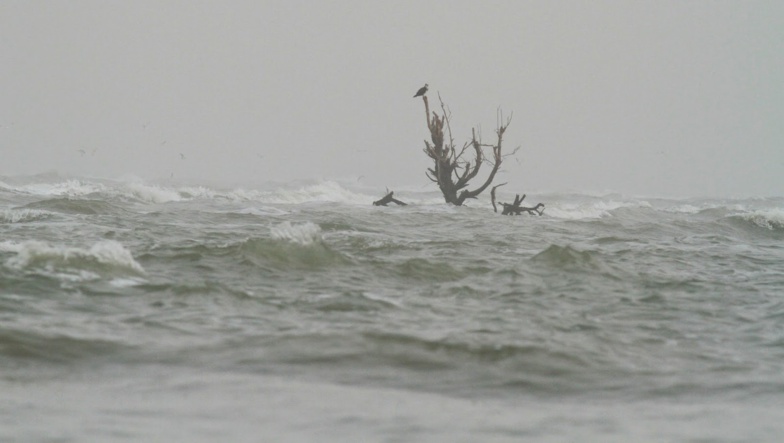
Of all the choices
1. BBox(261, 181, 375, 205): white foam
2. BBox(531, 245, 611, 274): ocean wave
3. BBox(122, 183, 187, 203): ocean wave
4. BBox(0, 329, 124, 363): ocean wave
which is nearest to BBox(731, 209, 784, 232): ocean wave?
BBox(531, 245, 611, 274): ocean wave

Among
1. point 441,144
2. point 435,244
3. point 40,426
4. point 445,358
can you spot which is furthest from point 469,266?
point 441,144

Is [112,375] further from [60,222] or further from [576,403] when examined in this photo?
[60,222]

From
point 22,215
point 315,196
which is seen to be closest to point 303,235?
Answer: point 22,215

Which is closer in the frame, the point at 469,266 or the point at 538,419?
the point at 538,419

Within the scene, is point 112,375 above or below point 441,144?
below

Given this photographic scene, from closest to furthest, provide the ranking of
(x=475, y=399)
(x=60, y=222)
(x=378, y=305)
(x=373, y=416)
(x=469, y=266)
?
(x=373, y=416) < (x=475, y=399) < (x=378, y=305) < (x=469, y=266) < (x=60, y=222)

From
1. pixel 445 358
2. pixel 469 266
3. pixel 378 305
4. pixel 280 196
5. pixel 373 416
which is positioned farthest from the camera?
pixel 280 196

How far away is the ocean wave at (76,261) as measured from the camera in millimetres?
7766

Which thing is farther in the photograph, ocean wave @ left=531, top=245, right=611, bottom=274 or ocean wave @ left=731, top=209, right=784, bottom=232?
ocean wave @ left=731, top=209, right=784, bottom=232

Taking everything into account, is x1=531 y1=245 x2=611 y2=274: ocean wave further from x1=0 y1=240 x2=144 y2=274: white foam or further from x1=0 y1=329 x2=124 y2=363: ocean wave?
x1=0 y1=329 x2=124 y2=363: ocean wave

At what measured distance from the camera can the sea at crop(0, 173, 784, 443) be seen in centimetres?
386

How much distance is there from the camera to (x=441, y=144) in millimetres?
23359

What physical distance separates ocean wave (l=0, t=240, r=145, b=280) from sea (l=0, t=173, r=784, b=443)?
0.08ft

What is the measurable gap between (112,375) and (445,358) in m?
1.98
